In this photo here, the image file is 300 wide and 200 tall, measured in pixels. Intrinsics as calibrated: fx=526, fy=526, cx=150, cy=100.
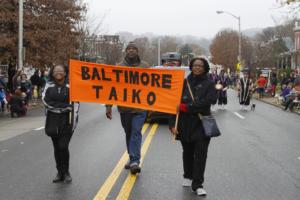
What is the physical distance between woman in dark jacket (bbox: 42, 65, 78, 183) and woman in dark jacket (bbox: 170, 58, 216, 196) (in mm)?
1594

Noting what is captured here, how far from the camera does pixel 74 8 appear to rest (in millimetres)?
31047

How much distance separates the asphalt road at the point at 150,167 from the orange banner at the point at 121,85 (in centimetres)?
115

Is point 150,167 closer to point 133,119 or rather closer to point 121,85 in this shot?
point 133,119

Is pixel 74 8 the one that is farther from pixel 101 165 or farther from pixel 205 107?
pixel 205 107

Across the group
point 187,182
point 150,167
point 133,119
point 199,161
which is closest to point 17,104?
point 150,167

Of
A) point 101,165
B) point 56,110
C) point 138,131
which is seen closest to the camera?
point 56,110

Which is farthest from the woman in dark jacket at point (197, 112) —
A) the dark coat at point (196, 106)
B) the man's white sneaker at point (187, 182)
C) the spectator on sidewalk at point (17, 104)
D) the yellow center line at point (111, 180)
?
the spectator on sidewalk at point (17, 104)

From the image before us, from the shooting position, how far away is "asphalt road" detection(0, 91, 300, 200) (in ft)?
22.9

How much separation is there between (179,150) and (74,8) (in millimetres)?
21941

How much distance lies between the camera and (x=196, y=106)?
6.73 m

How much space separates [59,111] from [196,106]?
200 cm

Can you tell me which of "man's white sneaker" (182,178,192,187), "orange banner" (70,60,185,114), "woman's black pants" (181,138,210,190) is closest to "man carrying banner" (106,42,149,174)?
"orange banner" (70,60,185,114)

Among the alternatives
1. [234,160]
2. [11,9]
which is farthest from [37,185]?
[11,9]

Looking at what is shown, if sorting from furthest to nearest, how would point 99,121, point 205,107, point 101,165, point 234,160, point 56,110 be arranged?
point 99,121
point 234,160
point 101,165
point 56,110
point 205,107
